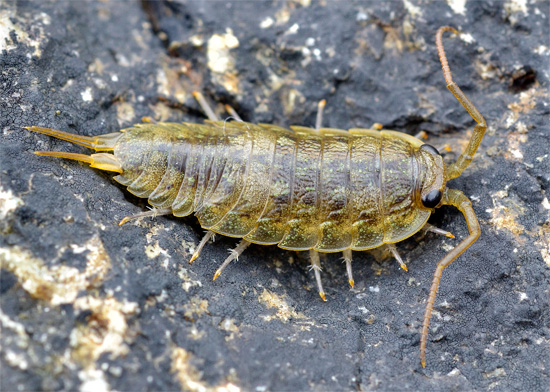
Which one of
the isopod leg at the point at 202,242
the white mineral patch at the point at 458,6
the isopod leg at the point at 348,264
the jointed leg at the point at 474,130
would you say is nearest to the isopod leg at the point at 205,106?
the isopod leg at the point at 202,242

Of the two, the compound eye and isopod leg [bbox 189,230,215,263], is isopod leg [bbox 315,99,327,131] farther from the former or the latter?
isopod leg [bbox 189,230,215,263]

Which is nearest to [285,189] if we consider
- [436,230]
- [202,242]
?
[202,242]

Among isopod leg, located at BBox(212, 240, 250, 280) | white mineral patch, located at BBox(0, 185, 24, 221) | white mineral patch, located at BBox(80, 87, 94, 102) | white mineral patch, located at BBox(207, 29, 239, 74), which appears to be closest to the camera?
white mineral patch, located at BBox(0, 185, 24, 221)

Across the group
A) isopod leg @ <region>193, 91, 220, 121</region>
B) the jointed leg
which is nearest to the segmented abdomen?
the jointed leg

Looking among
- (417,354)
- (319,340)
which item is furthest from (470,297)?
(319,340)

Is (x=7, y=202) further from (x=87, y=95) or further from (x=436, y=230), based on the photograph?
(x=436, y=230)

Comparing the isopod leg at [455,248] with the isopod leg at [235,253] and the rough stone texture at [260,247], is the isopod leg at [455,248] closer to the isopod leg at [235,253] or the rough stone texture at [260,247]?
the rough stone texture at [260,247]
